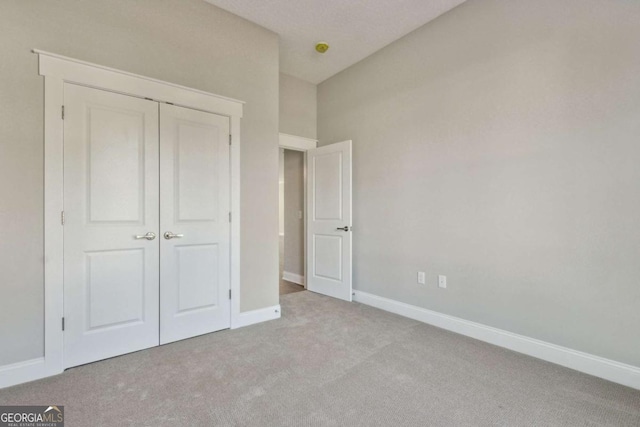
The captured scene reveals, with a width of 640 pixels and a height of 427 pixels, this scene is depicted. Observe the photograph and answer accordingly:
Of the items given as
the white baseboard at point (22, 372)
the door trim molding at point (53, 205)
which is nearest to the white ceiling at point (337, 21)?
the door trim molding at point (53, 205)

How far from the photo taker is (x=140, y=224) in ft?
8.23

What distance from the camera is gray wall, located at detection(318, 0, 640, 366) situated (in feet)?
6.82

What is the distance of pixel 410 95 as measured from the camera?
3379mm

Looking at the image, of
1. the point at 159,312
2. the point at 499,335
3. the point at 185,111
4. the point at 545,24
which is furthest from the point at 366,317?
the point at 545,24

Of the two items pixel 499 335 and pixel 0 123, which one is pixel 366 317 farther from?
pixel 0 123

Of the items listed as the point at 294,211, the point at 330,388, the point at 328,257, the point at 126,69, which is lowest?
the point at 330,388

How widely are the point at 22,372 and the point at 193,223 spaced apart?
151cm

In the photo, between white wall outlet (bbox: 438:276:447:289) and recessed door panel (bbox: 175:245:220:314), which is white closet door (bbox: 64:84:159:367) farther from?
white wall outlet (bbox: 438:276:447:289)

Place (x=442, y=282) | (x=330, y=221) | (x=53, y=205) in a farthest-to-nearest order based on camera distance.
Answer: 1. (x=330, y=221)
2. (x=442, y=282)
3. (x=53, y=205)

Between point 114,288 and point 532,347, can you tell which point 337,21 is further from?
point 532,347

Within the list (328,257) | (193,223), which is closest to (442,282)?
(328,257)

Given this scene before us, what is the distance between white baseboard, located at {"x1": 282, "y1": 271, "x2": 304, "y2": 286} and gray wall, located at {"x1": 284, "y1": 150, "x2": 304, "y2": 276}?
Answer: 0.05 m

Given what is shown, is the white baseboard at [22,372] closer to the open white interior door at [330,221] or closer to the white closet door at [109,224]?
the white closet door at [109,224]

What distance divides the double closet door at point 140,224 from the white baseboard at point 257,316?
15cm
